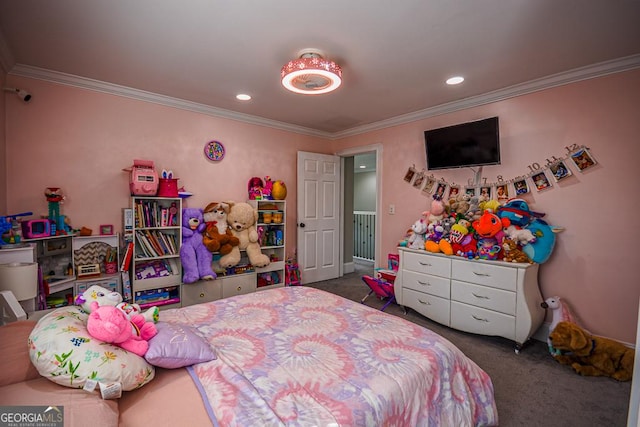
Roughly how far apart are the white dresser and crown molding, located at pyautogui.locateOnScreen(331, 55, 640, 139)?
169 centimetres

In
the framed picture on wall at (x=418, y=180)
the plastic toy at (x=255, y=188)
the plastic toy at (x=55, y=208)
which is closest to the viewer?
the plastic toy at (x=55, y=208)

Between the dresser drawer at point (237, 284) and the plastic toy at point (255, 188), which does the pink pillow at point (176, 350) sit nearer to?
the dresser drawer at point (237, 284)

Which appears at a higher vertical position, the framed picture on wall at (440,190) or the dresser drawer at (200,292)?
the framed picture on wall at (440,190)

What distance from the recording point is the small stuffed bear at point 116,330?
3.74 feet

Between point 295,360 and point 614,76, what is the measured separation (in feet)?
10.9

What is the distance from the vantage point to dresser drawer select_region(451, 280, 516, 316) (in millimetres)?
2572

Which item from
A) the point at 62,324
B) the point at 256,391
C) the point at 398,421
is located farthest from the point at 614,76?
the point at 62,324

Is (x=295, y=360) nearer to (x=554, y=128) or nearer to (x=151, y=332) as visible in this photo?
(x=151, y=332)

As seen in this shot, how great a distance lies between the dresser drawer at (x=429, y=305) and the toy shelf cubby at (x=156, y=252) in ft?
8.43

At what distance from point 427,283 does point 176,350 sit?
259 centimetres

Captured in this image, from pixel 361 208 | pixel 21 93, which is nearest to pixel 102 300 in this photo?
pixel 21 93

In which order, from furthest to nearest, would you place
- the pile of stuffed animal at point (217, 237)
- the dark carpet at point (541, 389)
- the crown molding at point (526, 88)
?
the pile of stuffed animal at point (217, 237) → the crown molding at point (526, 88) → the dark carpet at point (541, 389)

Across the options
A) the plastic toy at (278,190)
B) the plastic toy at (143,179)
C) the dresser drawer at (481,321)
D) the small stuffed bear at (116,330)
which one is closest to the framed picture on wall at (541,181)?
the dresser drawer at (481,321)

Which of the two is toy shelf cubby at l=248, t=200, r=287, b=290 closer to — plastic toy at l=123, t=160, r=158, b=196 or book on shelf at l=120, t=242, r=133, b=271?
plastic toy at l=123, t=160, r=158, b=196
